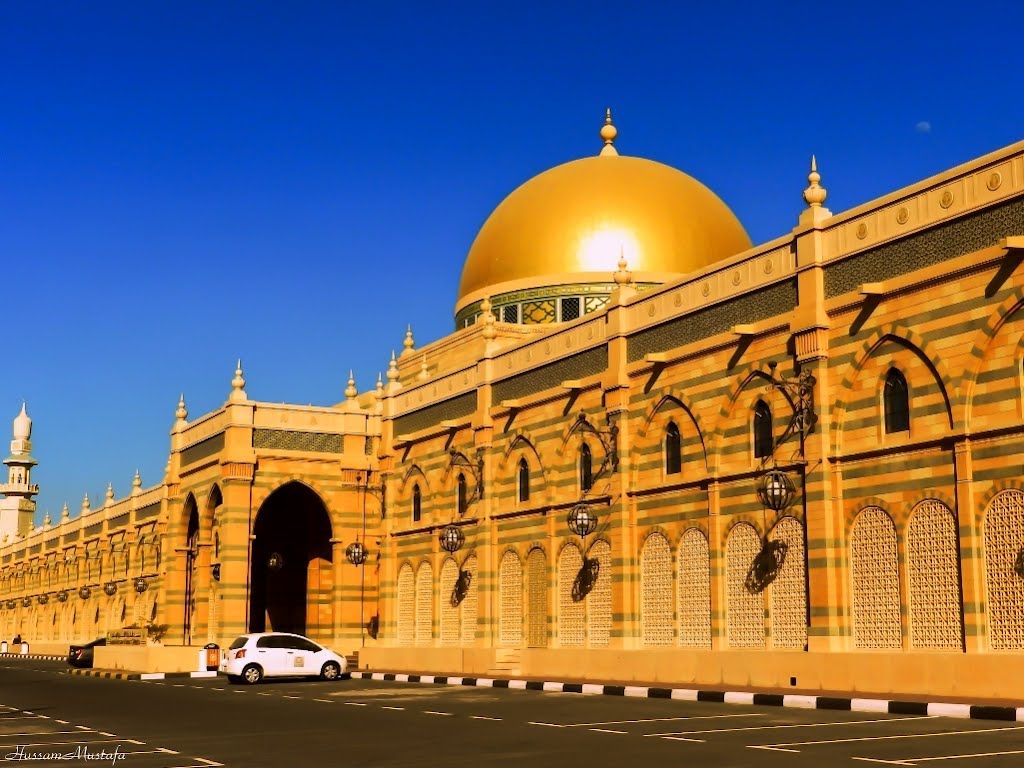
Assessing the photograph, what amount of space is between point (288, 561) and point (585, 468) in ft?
49.3

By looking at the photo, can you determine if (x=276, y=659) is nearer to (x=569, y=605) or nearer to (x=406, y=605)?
(x=569, y=605)

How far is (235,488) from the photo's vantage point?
116ft

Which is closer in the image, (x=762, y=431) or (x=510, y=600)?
(x=762, y=431)

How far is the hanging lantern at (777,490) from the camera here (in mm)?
21078

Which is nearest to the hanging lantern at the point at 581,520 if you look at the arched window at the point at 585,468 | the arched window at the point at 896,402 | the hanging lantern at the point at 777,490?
the arched window at the point at 585,468

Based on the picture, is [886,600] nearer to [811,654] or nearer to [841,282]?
[811,654]

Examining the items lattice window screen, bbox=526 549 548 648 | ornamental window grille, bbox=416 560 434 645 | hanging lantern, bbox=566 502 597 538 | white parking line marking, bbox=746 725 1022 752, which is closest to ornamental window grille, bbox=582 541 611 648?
hanging lantern, bbox=566 502 597 538

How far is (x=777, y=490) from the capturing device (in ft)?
69.1

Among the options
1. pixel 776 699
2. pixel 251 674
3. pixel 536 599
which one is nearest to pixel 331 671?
pixel 251 674

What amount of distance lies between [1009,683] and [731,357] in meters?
8.17

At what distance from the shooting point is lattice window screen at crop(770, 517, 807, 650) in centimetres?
2116

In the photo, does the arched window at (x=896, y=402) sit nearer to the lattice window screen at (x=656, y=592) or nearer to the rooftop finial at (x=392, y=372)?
the lattice window screen at (x=656, y=592)

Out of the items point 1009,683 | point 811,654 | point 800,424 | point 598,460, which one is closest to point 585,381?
point 598,460

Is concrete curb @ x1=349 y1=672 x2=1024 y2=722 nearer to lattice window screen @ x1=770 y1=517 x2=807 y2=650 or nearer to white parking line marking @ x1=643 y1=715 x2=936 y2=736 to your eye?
white parking line marking @ x1=643 y1=715 x2=936 y2=736
